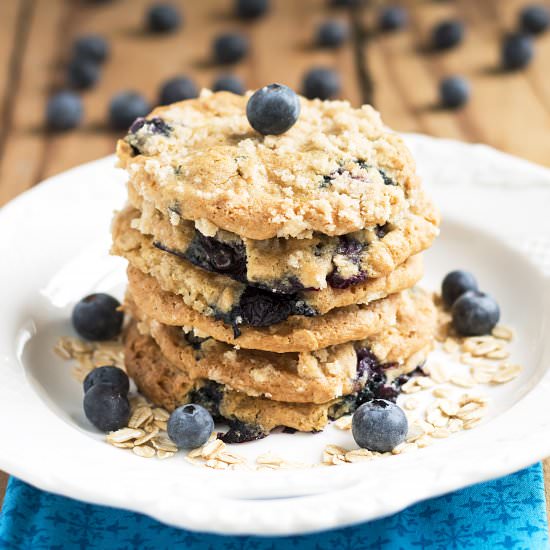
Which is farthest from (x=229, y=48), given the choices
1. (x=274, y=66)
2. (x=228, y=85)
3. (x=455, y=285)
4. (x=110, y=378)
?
(x=110, y=378)

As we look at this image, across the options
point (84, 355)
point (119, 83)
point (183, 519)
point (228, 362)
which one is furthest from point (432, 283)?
point (119, 83)

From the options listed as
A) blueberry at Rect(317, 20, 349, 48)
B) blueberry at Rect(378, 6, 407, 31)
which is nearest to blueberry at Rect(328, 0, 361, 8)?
blueberry at Rect(378, 6, 407, 31)

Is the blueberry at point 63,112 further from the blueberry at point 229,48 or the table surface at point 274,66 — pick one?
the blueberry at point 229,48

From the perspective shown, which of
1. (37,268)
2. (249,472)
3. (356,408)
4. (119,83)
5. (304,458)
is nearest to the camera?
(249,472)

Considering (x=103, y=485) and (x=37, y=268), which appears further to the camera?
(x=37, y=268)

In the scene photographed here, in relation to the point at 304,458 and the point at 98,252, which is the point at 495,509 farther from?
the point at 98,252

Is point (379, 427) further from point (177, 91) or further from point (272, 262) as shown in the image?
point (177, 91)
